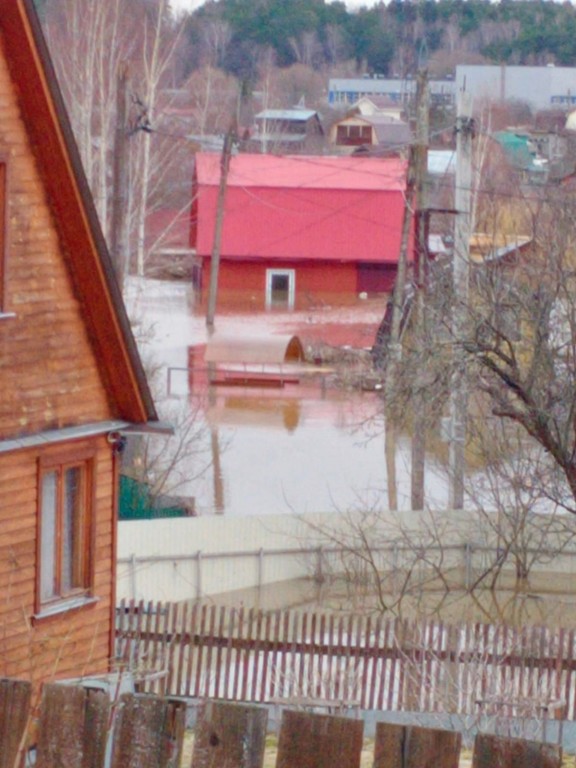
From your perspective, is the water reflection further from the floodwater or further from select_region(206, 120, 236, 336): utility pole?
select_region(206, 120, 236, 336): utility pole

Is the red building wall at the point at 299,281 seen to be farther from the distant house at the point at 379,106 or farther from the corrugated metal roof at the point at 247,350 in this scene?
the distant house at the point at 379,106

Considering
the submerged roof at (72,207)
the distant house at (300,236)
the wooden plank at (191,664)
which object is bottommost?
the wooden plank at (191,664)

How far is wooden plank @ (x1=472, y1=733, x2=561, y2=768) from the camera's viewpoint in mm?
2744

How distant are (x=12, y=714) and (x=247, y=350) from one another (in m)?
27.7

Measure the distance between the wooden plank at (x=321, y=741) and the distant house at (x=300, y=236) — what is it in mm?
41135

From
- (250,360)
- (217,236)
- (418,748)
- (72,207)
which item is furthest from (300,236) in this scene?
(418,748)

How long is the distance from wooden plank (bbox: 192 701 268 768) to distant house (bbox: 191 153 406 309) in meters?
41.1

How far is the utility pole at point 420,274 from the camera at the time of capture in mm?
15617

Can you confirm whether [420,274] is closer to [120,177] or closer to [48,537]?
[120,177]

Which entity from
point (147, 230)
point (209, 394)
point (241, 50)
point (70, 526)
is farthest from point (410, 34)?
point (70, 526)

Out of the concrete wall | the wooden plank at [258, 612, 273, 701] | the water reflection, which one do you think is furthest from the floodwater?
the wooden plank at [258, 612, 273, 701]

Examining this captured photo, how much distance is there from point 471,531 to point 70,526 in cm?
840

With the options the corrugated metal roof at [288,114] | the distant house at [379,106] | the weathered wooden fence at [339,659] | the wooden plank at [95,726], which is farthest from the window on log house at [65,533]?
the distant house at [379,106]

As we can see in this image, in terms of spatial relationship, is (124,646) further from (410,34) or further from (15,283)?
(410,34)
